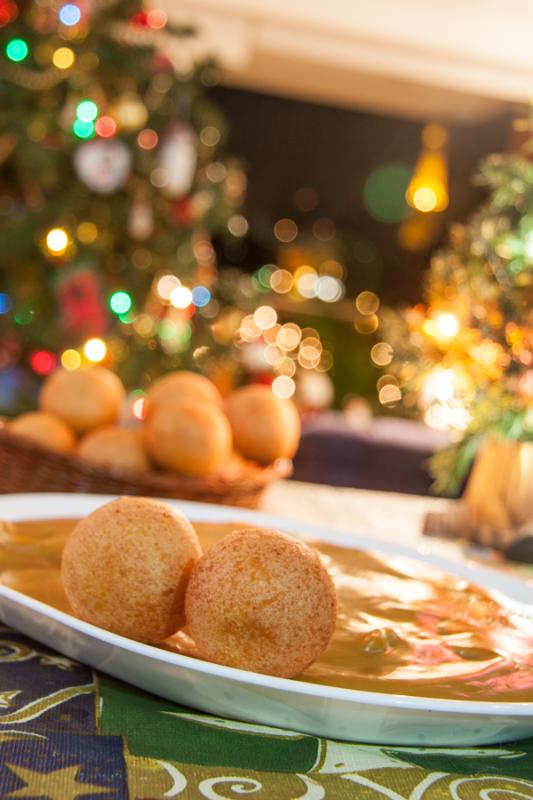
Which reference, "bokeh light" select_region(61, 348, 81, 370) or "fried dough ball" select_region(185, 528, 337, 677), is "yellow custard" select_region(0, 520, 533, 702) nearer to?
"fried dough ball" select_region(185, 528, 337, 677)

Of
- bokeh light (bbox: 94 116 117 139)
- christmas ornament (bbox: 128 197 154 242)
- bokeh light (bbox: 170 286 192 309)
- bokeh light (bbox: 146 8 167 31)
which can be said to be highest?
bokeh light (bbox: 146 8 167 31)

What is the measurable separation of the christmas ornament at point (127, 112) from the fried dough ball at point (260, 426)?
2303 millimetres

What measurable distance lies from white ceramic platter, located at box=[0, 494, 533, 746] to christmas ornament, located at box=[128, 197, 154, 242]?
319cm

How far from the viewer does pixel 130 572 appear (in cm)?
55

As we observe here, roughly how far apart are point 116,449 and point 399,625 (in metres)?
0.68

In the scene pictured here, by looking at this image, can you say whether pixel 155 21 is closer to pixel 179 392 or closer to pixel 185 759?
pixel 179 392

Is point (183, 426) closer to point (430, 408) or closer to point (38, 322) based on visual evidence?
point (430, 408)

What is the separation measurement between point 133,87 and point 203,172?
560 mm

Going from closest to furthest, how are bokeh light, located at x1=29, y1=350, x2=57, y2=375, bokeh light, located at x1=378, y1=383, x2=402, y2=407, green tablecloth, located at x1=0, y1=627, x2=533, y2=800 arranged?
green tablecloth, located at x1=0, y1=627, x2=533, y2=800, bokeh light, located at x1=29, y1=350, x2=57, y2=375, bokeh light, located at x1=378, y1=383, x2=402, y2=407

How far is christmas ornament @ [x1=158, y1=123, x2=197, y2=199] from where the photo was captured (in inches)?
140

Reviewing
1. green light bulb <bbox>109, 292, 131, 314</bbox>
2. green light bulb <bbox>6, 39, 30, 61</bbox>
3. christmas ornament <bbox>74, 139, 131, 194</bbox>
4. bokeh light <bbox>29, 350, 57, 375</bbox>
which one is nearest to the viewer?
green light bulb <bbox>6, 39, 30, 61</bbox>

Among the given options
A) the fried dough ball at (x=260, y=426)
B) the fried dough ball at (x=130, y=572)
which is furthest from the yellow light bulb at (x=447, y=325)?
the fried dough ball at (x=130, y=572)

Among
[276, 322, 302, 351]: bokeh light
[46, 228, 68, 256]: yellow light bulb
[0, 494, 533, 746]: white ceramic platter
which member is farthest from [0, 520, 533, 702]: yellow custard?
[276, 322, 302, 351]: bokeh light

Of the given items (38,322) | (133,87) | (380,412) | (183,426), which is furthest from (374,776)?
(380,412)
